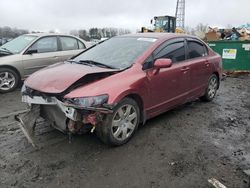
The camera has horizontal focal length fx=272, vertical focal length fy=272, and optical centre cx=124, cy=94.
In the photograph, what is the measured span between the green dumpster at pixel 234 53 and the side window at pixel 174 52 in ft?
19.9

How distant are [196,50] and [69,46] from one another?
4.20 m

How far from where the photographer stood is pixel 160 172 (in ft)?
11.0

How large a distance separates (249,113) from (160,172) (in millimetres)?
3310

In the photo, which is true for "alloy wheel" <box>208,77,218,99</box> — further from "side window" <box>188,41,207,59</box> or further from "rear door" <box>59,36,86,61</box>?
"rear door" <box>59,36,86,61</box>

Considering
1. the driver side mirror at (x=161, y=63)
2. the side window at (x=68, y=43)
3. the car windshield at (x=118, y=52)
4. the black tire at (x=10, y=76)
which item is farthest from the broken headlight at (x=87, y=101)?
the side window at (x=68, y=43)

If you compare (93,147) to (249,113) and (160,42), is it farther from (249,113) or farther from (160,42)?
(249,113)

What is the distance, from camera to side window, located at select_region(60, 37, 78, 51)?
Answer: 824 centimetres

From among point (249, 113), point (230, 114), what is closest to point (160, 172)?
point (230, 114)

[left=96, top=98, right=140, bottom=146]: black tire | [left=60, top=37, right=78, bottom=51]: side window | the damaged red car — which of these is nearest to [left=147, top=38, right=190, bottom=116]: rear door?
the damaged red car

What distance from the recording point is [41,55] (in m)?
7.67

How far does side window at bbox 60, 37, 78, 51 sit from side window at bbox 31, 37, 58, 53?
0.25 m

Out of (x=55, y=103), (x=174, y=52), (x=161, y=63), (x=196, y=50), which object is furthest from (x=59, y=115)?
(x=196, y=50)

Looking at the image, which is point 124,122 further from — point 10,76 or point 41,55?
point 41,55

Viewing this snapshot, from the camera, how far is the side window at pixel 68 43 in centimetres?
824
